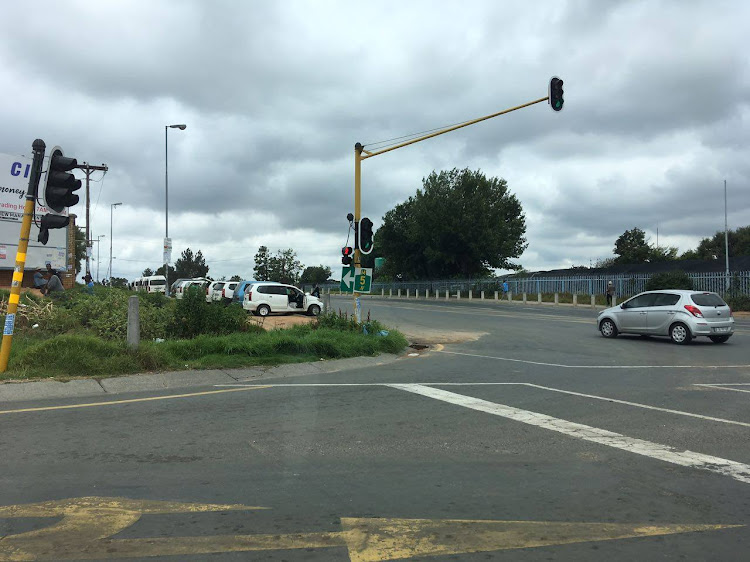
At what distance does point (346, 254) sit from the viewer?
17281 millimetres

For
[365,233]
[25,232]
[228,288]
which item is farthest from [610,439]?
[228,288]

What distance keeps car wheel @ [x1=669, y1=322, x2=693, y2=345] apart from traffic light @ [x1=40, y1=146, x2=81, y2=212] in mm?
16161

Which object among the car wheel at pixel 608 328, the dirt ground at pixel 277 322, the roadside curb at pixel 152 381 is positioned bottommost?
the roadside curb at pixel 152 381

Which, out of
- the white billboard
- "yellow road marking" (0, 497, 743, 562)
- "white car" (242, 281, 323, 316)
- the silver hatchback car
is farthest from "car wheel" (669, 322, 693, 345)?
the white billboard

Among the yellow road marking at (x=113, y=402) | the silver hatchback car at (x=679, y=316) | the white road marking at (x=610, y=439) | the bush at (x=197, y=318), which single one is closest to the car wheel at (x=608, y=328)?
the silver hatchback car at (x=679, y=316)

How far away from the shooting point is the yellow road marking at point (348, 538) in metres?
3.75

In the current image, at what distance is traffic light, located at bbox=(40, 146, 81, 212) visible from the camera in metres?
10.3

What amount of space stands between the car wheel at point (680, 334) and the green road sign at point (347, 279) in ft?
31.5

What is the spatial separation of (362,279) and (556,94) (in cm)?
704

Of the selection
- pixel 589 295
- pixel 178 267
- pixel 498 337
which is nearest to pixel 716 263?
pixel 589 295

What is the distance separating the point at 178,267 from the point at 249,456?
352 feet

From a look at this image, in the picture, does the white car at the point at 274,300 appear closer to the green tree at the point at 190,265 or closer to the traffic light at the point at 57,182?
the traffic light at the point at 57,182

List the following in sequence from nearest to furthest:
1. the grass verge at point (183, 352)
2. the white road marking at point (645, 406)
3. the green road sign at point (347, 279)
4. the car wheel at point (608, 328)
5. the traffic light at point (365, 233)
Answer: the white road marking at point (645, 406) < the grass verge at point (183, 352) < the traffic light at point (365, 233) < the green road sign at point (347, 279) < the car wheel at point (608, 328)

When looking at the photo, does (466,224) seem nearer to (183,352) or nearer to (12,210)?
(12,210)
